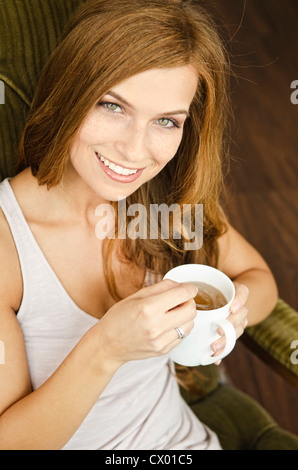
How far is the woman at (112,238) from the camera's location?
85 centimetres

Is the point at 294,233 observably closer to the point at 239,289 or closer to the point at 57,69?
the point at 239,289

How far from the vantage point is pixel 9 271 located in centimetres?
93

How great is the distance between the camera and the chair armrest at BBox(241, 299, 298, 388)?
3.98 ft

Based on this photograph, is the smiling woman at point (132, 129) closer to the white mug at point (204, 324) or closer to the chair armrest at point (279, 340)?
the white mug at point (204, 324)

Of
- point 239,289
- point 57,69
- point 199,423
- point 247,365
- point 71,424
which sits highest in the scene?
point 57,69

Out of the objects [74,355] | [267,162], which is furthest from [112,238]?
[267,162]

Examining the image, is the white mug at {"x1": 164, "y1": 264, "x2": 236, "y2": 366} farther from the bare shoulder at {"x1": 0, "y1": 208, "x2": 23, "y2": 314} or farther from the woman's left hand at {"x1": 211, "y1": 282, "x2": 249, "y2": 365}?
the bare shoulder at {"x1": 0, "y1": 208, "x2": 23, "y2": 314}

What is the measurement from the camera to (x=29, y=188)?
1021 mm

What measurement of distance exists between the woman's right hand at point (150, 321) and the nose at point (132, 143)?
218 mm

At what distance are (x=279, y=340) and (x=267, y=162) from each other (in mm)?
1654

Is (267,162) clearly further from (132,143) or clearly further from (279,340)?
(132,143)

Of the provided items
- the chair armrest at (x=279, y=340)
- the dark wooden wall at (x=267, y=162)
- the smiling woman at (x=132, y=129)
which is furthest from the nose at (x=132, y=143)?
the dark wooden wall at (x=267, y=162)
